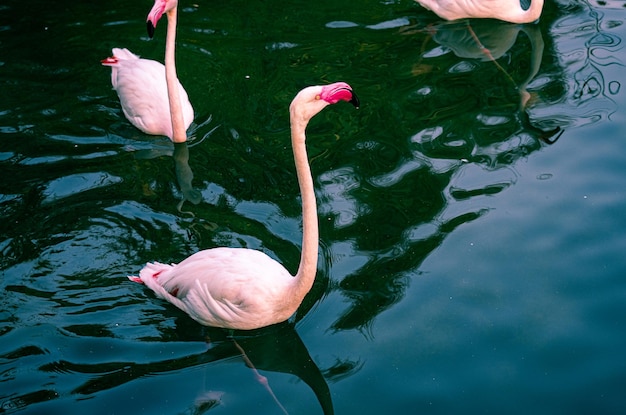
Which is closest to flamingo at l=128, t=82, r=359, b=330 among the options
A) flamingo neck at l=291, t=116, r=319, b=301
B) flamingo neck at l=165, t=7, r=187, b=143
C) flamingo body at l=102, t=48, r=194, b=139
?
flamingo neck at l=291, t=116, r=319, b=301

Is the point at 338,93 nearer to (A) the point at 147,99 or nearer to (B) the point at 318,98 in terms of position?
(B) the point at 318,98

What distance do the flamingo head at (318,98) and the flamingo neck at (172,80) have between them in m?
2.32

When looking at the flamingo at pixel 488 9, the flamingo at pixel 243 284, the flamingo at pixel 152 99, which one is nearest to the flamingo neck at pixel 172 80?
the flamingo at pixel 152 99

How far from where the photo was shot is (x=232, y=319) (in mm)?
4707

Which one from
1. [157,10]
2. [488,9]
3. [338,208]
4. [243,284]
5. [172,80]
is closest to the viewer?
[243,284]

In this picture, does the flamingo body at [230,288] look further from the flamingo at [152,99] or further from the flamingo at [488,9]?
the flamingo at [488,9]

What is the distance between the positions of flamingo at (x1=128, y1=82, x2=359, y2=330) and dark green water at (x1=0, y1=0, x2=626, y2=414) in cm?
20

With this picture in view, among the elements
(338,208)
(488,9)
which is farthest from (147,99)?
(488,9)

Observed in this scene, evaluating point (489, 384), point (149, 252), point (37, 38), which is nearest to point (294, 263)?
point (149, 252)

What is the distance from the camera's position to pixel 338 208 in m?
5.84

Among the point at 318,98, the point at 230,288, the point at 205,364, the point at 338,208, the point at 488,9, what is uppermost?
the point at 318,98

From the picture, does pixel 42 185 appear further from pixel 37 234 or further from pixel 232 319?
pixel 232 319

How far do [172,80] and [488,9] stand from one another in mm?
3599

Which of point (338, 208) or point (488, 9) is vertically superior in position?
point (488, 9)
